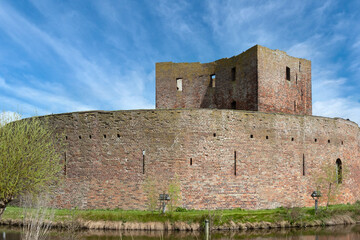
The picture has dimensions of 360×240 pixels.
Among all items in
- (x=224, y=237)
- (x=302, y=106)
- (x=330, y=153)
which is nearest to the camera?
(x=224, y=237)

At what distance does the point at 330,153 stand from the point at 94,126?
12592 millimetres

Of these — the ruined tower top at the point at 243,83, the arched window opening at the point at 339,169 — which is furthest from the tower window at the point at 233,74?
the arched window opening at the point at 339,169

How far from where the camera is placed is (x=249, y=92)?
20.2m

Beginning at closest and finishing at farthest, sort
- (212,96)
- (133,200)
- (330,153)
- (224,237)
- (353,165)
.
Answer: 1. (224,237)
2. (133,200)
3. (330,153)
4. (353,165)
5. (212,96)

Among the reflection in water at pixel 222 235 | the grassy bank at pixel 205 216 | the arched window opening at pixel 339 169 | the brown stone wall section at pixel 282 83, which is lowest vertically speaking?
the reflection in water at pixel 222 235

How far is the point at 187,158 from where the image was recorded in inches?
584

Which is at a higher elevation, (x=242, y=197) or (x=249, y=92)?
(x=249, y=92)

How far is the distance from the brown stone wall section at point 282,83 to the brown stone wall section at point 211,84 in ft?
1.86

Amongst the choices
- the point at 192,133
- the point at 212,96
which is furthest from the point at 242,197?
the point at 212,96

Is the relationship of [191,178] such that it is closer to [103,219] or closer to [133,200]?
[133,200]

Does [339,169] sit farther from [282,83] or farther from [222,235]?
[222,235]

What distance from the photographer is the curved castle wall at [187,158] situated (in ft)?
48.3

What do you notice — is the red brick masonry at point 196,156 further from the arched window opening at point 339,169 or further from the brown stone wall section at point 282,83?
the brown stone wall section at point 282,83

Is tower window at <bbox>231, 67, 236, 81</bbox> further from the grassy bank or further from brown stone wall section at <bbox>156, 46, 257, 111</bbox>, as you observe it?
the grassy bank
